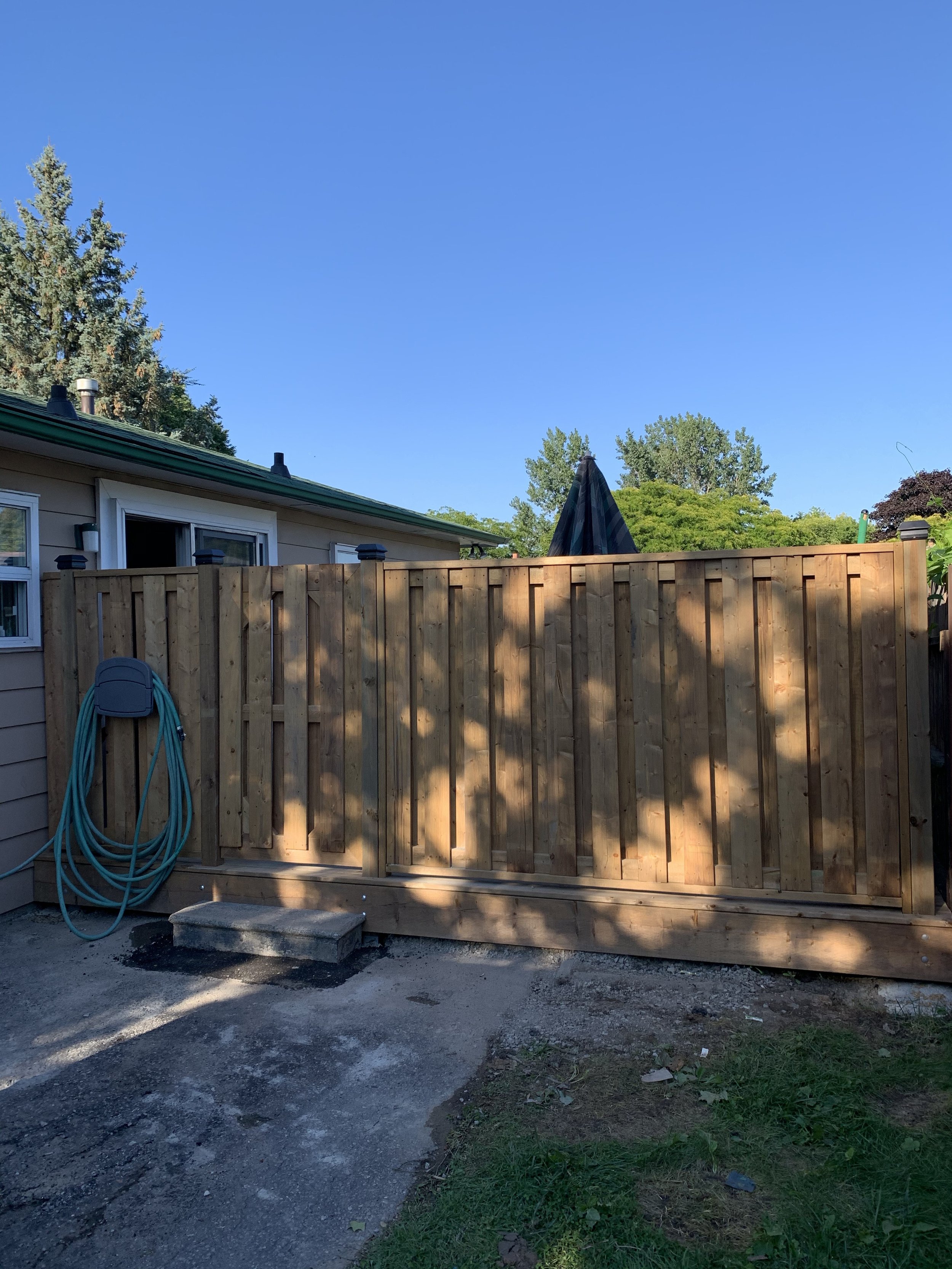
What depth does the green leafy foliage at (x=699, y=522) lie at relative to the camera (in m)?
31.0

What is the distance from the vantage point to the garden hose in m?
4.28

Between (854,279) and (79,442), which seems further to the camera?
(854,279)

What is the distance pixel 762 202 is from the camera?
71.8 feet

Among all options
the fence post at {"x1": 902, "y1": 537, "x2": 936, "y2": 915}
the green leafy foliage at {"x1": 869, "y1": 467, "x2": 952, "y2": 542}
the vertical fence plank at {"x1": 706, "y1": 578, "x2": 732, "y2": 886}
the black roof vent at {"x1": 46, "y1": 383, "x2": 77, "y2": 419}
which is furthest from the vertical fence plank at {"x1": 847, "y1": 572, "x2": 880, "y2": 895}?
the green leafy foliage at {"x1": 869, "y1": 467, "x2": 952, "y2": 542}

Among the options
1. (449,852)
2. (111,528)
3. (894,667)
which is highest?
(111,528)

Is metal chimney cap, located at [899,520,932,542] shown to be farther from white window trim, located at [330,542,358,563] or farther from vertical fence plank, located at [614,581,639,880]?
white window trim, located at [330,542,358,563]

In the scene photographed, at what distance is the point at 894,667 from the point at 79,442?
4180 millimetres

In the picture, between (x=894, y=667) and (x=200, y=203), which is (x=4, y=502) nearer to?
(x=894, y=667)

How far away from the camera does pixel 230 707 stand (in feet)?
14.1

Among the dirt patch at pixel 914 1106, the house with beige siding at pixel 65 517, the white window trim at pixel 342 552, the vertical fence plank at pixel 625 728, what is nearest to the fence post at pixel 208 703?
the house with beige siding at pixel 65 517

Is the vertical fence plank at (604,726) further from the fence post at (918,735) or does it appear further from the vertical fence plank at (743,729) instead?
the fence post at (918,735)

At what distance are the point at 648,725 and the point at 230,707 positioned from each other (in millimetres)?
2121

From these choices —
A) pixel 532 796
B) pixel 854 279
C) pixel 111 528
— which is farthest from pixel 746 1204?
pixel 854 279

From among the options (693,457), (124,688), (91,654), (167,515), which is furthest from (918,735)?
(693,457)
